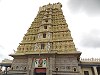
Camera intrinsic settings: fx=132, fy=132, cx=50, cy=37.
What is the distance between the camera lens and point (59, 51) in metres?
30.9

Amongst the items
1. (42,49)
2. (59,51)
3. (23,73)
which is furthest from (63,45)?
(23,73)

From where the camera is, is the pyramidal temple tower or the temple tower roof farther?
the temple tower roof

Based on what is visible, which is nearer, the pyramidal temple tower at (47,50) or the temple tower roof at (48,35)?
the pyramidal temple tower at (47,50)

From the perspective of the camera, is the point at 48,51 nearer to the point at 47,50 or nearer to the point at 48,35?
the point at 47,50

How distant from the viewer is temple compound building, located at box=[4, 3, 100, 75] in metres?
29.5

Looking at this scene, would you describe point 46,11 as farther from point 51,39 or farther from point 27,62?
point 27,62

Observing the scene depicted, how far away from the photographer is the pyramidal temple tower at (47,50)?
2948 cm

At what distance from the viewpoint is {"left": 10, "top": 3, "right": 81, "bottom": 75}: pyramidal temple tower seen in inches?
1161

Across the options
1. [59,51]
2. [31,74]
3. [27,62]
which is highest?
[59,51]

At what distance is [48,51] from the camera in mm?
30844

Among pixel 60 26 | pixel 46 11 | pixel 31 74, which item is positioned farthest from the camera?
pixel 46 11

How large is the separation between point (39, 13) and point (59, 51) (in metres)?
15.5

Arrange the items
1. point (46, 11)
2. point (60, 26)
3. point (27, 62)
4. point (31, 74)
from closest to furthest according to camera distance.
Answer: point (31, 74), point (27, 62), point (60, 26), point (46, 11)

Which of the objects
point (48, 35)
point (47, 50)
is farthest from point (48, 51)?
point (48, 35)
